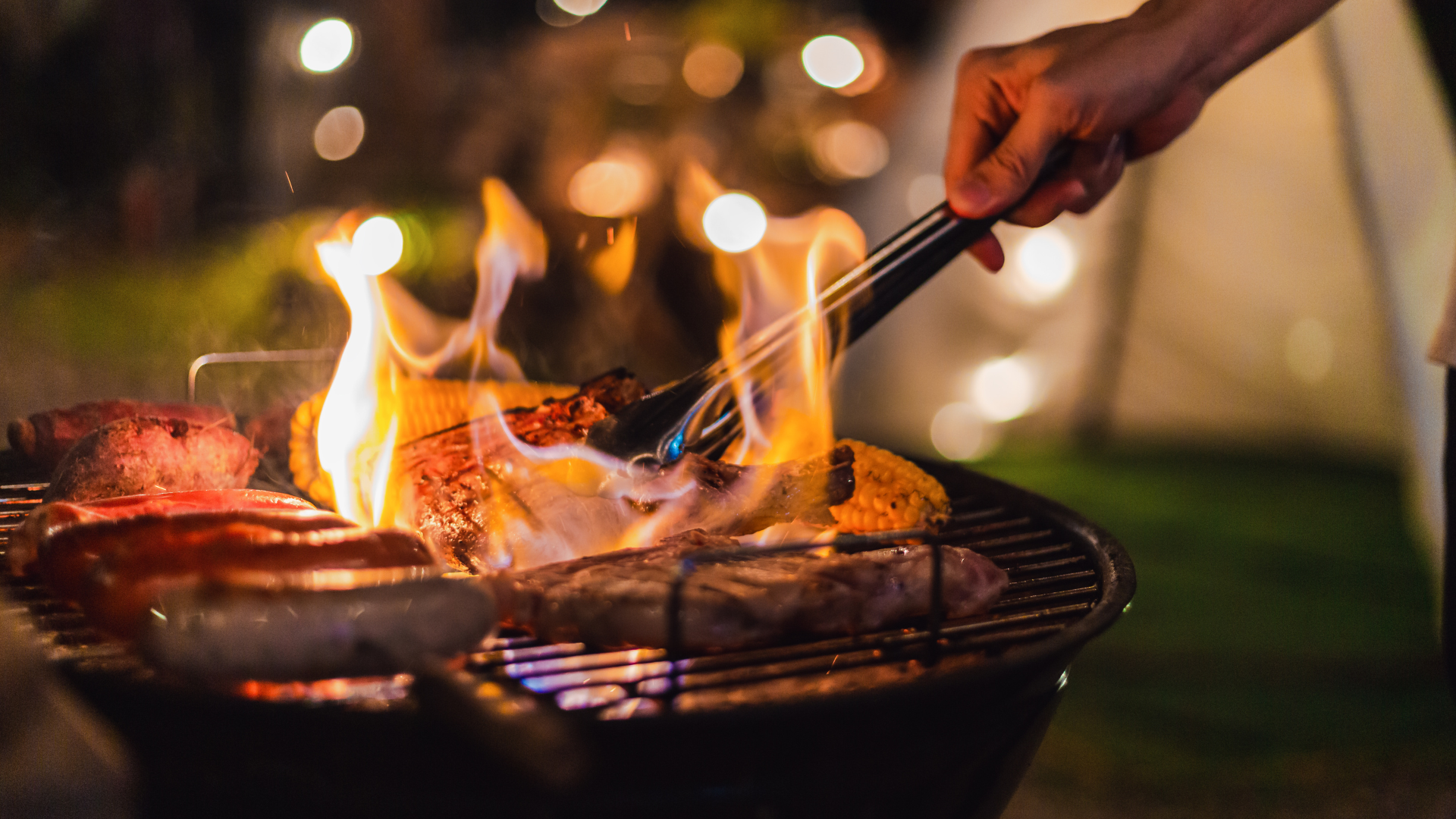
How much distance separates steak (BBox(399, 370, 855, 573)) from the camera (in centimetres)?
219

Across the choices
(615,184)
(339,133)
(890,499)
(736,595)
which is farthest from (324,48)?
(736,595)

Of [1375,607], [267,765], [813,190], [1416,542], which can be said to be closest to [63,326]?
[813,190]

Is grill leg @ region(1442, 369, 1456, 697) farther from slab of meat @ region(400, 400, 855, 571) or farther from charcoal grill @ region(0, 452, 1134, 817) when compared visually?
slab of meat @ region(400, 400, 855, 571)

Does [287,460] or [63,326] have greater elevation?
[63,326]

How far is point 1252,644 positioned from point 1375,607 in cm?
122

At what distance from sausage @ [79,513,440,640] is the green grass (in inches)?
139

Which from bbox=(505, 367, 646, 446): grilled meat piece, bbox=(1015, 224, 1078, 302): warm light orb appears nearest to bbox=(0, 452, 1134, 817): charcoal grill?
bbox=(505, 367, 646, 446): grilled meat piece

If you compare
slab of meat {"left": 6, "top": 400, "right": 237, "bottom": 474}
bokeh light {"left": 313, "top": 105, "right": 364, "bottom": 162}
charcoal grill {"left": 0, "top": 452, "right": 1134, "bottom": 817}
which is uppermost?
bokeh light {"left": 313, "top": 105, "right": 364, "bottom": 162}

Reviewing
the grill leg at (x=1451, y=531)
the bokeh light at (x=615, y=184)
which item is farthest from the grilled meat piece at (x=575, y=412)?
the bokeh light at (x=615, y=184)

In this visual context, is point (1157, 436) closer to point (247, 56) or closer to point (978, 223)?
point (978, 223)

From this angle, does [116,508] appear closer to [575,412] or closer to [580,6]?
[575,412]

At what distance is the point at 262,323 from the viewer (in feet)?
24.9

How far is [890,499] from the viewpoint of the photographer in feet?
8.70

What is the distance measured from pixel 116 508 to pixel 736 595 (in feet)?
5.06
